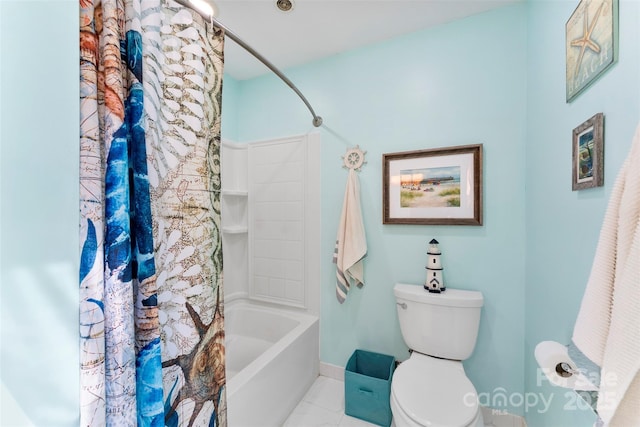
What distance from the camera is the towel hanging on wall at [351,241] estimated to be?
1.74 metres

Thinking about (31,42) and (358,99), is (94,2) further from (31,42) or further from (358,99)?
(358,99)

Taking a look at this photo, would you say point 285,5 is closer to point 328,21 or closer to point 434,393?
point 328,21

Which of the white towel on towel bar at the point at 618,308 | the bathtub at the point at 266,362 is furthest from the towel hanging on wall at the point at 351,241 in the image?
the white towel on towel bar at the point at 618,308

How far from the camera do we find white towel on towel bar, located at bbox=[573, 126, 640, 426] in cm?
44

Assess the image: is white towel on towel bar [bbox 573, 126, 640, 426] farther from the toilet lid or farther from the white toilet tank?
the white toilet tank

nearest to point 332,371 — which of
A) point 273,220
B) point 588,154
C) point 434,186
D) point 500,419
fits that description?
point 500,419

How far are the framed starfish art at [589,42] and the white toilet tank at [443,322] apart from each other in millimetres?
1040

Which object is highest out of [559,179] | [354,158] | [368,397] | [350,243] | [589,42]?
[589,42]

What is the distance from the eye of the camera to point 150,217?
0.67 meters

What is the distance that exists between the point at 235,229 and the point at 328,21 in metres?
1.63

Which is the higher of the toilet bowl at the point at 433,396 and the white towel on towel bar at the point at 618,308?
the white towel on towel bar at the point at 618,308

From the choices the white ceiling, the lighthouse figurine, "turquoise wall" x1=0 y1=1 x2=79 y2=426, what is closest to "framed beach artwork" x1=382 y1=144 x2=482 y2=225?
the lighthouse figurine

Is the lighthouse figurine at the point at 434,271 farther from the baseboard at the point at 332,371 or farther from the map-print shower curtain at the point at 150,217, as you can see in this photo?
the map-print shower curtain at the point at 150,217

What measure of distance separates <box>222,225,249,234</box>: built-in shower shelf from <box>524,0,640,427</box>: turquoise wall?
195 cm
